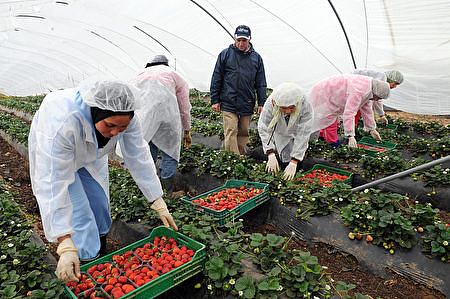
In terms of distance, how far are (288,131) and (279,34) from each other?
4.69 m

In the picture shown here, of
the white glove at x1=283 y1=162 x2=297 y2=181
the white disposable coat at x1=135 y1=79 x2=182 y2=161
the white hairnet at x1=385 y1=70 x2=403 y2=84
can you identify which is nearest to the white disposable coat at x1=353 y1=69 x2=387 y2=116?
the white hairnet at x1=385 y1=70 x2=403 y2=84

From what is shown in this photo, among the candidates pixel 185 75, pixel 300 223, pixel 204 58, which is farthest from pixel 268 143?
pixel 185 75

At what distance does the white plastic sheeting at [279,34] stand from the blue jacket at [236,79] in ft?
8.86

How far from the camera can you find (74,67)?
62.2 feet

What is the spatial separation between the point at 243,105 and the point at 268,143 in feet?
2.74

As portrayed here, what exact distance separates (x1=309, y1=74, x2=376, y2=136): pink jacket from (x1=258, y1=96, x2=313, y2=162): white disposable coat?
2.74 ft

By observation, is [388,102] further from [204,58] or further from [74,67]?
[74,67]

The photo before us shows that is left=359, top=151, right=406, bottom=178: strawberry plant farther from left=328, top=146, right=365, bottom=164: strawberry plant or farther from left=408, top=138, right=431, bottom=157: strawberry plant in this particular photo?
left=408, top=138, right=431, bottom=157: strawberry plant

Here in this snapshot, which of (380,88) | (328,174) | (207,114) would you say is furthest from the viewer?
(207,114)

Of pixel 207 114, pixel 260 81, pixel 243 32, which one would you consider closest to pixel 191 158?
pixel 260 81

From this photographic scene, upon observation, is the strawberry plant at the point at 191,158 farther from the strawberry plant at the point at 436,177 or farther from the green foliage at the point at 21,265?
the strawberry plant at the point at 436,177

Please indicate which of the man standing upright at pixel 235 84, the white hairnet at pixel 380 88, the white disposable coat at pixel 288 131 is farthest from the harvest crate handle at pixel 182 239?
the white hairnet at pixel 380 88

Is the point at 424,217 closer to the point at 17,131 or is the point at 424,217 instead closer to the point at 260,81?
the point at 260,81

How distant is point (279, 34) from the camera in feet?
25.2
